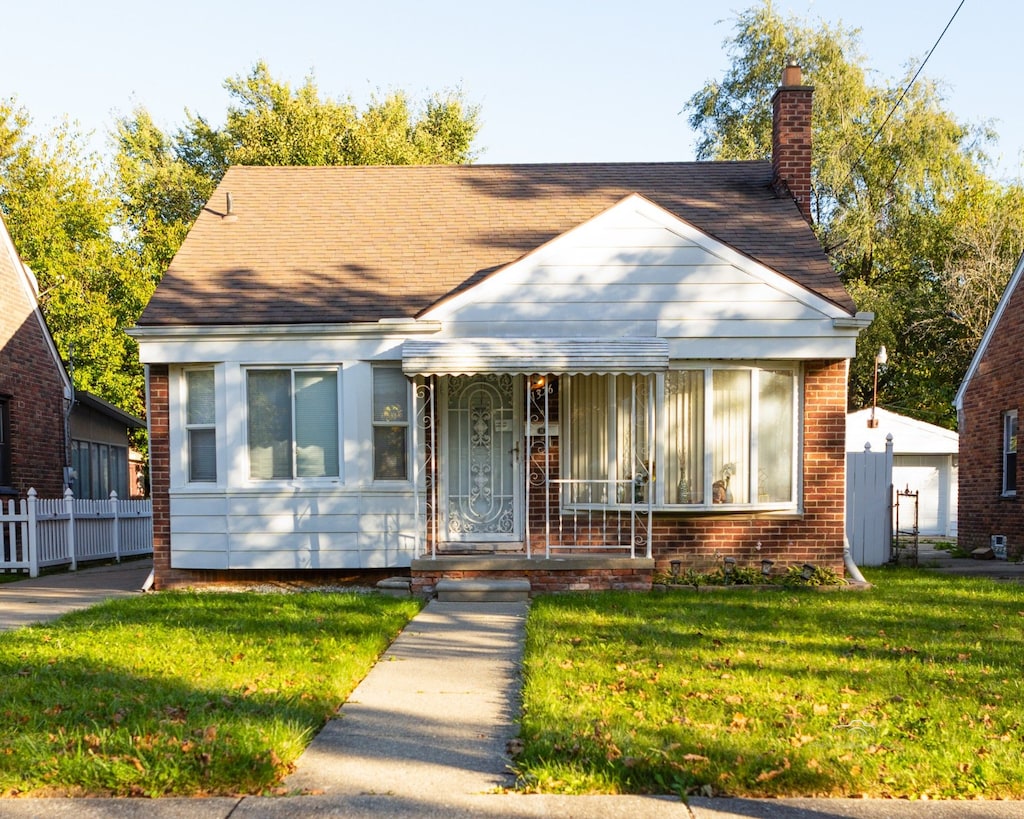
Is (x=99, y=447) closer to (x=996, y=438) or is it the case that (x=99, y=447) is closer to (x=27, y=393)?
(x=27, y=393)

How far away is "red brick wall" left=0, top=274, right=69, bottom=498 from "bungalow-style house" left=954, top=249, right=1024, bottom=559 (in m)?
16.9

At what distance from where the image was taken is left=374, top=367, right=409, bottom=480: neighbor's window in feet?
39.6

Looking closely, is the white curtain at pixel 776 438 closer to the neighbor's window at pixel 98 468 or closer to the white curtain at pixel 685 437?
the white curtain at pixel 685 437

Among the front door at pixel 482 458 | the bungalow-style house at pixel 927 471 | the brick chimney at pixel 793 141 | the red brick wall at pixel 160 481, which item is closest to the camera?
the red brick wall at pixel 160 481

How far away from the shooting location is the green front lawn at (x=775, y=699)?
15.5 ft

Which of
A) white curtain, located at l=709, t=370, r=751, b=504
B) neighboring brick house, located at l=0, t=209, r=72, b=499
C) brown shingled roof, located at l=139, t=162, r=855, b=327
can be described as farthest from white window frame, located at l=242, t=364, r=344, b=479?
neighboring brick house, located at l=0, t=209, r=72, b=499

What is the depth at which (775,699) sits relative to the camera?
6102mm

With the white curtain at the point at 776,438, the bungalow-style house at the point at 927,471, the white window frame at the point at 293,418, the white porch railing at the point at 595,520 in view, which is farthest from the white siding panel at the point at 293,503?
the bungalow-style house at the point at 927,471

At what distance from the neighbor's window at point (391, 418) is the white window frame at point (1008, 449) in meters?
11.2

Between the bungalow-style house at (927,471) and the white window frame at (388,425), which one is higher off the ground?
the white window frame at (388,425)

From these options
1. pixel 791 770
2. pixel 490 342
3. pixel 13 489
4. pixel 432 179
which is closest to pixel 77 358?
pixel 13 489

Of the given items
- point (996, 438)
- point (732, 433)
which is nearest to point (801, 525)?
point (732, 433)

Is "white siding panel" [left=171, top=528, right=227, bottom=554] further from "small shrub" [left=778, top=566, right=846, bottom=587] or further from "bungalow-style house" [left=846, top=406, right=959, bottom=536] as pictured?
"bungalow-style house" [left=846, top=406, right=959, bottom=536]

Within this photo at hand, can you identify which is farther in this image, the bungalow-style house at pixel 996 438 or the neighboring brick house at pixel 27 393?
the neighboring brick house at pixel 27 393
